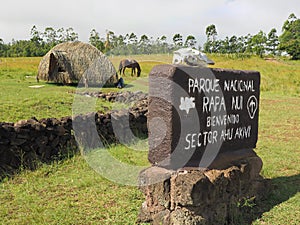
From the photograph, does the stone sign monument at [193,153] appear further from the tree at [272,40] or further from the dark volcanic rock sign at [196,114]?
the tree at [272,40]

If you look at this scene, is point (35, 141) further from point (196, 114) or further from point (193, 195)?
point (193, 195)

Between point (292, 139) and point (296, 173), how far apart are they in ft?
8.71

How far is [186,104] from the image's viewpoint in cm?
360

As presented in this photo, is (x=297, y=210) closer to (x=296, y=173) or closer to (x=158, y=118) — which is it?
(x=296, y=173)

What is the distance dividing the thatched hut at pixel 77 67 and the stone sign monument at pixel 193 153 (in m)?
11.0

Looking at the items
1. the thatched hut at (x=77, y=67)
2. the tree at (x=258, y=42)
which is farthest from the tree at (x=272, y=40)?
the thatched hut at (x=77, y=67)

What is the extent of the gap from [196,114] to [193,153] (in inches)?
16.6

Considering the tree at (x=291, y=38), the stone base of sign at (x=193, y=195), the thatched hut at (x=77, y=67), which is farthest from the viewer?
the tree at (x=291, y=38)

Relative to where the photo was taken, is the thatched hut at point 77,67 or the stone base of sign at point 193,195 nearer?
the stone base of sign at point 193,195

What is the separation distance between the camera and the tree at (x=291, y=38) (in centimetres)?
4991

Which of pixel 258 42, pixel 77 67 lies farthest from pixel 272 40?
pixel 77 67

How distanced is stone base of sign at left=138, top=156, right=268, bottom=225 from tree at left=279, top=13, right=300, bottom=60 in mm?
50006

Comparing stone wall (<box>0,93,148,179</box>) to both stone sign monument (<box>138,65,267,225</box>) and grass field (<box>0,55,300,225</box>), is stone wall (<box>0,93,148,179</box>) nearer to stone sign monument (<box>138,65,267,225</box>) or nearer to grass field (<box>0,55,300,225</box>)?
grass field (<box>0,55,300,225</box>)

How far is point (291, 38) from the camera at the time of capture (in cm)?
5547
